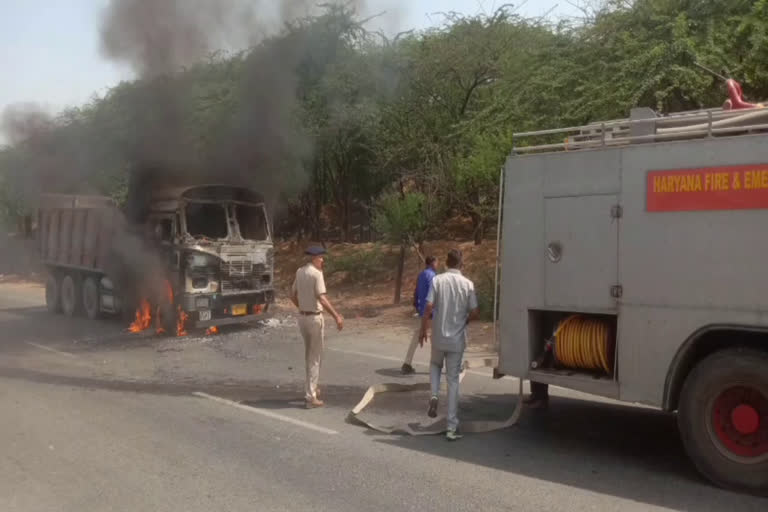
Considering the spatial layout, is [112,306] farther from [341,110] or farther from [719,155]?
[719,155]

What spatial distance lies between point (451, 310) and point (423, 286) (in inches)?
123

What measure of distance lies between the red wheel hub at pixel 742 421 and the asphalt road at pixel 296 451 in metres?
0.34

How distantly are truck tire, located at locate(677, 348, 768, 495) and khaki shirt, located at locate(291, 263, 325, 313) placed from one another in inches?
151

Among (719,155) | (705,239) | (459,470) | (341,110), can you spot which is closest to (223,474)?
(459,470)

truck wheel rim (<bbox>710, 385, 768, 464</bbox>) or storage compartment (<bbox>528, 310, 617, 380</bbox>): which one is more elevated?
storage compartment (<bbox>528, 310, 617, 380</bbox>)

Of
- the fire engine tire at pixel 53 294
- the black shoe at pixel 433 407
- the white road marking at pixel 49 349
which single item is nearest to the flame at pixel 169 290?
the white road marking at pixel 49 349

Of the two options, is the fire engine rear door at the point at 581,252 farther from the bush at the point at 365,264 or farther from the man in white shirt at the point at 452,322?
the bush at the point at 365,264

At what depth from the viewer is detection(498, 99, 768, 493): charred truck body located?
526cm

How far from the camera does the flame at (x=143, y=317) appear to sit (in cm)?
1433

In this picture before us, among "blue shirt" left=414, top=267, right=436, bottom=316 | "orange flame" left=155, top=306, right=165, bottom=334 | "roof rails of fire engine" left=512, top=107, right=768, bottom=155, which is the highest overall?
"roof rails of fire engine" left=512, top=107, right=768, bottom=155

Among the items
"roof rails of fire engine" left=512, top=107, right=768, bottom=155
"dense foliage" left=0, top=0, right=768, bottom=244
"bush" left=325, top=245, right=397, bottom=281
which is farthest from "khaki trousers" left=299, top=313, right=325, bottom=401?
"bush" left=325, top=245, right=397, bottom=281

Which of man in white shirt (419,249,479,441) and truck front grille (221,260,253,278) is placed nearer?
man in white shirt (419,249,479,441)

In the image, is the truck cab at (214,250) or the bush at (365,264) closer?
A: the truck cab at (214,250)

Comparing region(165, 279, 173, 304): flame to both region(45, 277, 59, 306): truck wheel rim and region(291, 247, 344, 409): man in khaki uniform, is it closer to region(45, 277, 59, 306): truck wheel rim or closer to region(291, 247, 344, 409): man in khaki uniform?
region(45, 277, 59, 306): truck wheel rim
